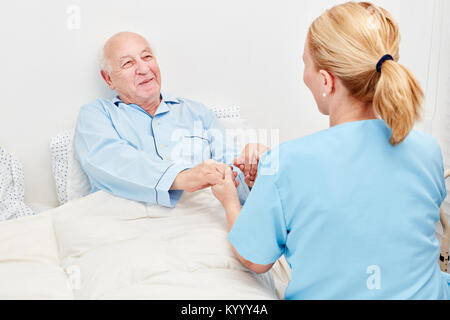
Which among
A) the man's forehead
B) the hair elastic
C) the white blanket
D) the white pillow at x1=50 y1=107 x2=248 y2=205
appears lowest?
the white blanket

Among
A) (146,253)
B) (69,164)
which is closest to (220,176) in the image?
(146,253)

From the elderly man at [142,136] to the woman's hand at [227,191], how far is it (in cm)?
5

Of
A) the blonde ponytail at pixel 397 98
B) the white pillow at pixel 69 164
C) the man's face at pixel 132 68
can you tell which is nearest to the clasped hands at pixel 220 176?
the white pillow at pixel 69 164

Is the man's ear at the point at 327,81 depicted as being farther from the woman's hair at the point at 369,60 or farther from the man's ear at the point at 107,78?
the man's ear at the point at 107,78

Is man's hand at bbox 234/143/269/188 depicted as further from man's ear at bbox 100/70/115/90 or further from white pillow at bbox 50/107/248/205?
man's ear at bbox 100/70/115/90

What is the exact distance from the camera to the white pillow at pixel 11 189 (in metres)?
1.57

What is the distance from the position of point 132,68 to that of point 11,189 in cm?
66

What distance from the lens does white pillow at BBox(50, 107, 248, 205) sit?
1.65 m

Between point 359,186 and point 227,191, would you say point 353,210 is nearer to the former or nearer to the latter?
point 359,186

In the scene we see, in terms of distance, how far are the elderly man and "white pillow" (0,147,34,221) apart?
0.29 metres

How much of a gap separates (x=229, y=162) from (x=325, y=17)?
805 millimetres

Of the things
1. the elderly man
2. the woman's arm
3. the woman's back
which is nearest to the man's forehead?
the elderly man
